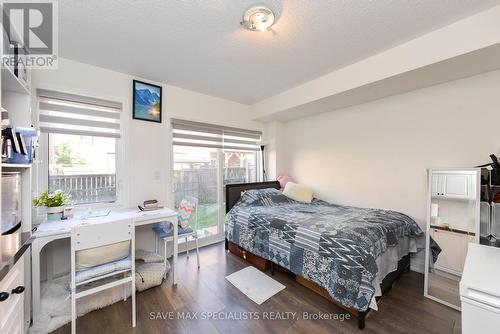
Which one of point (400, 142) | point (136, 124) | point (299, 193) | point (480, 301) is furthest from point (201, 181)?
point (480, 301)

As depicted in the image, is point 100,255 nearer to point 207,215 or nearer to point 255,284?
point 255,284

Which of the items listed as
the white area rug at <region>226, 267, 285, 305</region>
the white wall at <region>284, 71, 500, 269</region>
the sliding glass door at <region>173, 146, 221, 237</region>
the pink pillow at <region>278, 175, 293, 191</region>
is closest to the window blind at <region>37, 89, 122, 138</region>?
the sliding glass door at <region>173, 146, 221, 237</region>

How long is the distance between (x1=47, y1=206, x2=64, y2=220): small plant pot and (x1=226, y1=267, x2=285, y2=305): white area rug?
1869 millimetres

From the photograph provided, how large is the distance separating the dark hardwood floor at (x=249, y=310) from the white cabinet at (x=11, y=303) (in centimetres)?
72

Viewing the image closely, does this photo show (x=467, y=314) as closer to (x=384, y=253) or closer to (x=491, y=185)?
(x=384, y=253)

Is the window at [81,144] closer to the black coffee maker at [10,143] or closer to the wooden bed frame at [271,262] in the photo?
the black coffee maker at [10,143]

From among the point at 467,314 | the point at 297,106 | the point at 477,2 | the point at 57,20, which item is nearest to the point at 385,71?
the point at 477,2

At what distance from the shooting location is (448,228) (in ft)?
6.83

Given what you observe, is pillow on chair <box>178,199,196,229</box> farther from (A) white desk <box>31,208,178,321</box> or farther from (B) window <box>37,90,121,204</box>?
(B) window <box>37,90,121,204</box>

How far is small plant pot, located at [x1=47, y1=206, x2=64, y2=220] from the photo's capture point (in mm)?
1992

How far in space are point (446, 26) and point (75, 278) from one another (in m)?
3.67

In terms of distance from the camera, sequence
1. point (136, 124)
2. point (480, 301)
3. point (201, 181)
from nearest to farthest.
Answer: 1. point (480, 301)
2. point (136, 124)
3. point (201, 181)

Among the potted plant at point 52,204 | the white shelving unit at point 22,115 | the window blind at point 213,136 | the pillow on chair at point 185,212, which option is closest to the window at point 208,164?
the window blind at point 213,136

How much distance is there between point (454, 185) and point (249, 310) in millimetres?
2352
